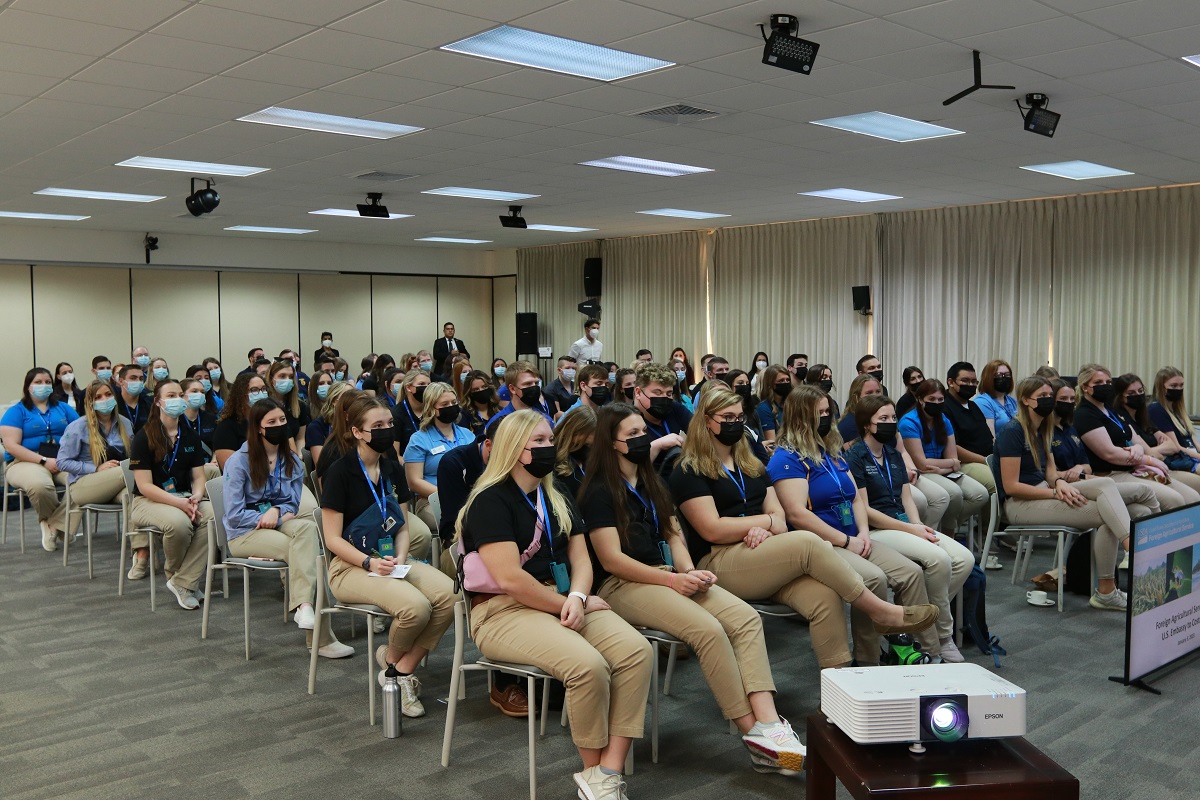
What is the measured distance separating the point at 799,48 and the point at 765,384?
3.38m

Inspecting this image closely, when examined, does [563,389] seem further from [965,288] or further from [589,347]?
[965,288]

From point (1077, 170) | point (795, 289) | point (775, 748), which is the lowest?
point (775, 748)

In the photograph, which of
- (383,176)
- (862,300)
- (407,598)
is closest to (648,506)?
(407,598)

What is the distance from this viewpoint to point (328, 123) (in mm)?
7180

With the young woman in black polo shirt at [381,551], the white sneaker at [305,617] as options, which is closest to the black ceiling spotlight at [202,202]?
the white sneaker at [305,617]

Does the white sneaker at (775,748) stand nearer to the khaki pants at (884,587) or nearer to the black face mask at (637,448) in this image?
the khaki pants at (884,587)

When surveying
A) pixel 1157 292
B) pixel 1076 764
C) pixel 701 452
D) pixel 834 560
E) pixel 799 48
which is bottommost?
pixel 1076 764

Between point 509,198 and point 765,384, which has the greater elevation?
point 509,198

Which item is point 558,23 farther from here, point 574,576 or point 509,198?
point 509,198

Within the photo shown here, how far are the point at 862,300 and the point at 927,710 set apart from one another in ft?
37.2

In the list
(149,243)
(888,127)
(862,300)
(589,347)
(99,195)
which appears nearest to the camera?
(888,127)

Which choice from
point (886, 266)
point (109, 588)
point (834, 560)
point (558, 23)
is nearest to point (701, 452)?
point (834, 560)

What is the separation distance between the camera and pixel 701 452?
4367 millimetres

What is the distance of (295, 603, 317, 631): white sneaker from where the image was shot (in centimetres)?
522
